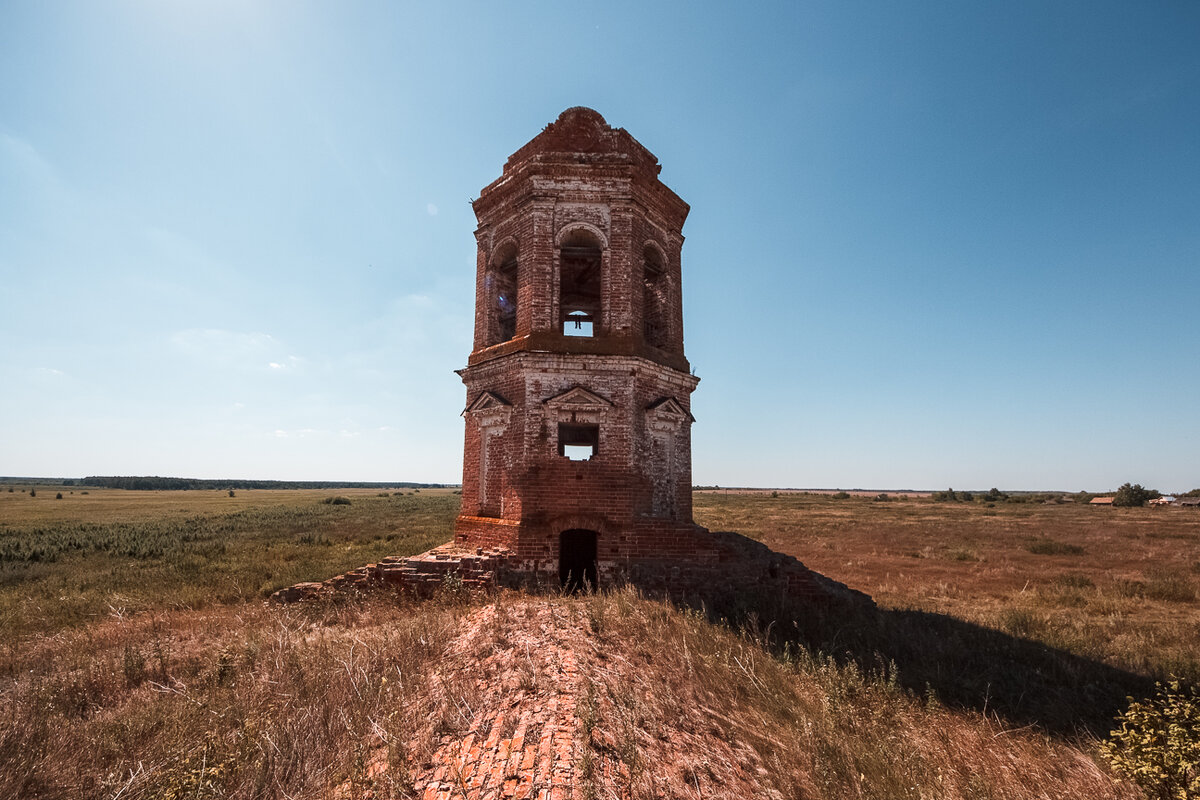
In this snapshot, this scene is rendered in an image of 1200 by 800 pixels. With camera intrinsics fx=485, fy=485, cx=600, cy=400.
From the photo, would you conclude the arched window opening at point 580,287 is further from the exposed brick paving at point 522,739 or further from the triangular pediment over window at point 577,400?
the exposed brick paving at point 522,739

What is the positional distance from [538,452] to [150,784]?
5747 mm

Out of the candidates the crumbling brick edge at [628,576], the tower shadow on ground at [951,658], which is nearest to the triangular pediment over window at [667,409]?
the crumbling brick edge at [628,576]

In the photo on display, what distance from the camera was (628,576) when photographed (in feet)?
26.1

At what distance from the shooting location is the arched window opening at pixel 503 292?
396 inches

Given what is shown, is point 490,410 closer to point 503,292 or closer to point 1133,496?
point 503,292

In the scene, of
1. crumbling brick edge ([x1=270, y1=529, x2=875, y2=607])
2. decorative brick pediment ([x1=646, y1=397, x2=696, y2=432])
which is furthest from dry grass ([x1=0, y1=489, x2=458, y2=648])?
decorative brick pediment ([x1=646, y1=397, x2=696, y2=432])

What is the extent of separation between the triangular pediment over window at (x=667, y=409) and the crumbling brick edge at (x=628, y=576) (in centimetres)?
218

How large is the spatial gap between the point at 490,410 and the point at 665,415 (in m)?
3.29

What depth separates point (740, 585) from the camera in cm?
818

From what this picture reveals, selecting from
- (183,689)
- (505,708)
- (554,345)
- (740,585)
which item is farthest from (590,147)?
(183,689)

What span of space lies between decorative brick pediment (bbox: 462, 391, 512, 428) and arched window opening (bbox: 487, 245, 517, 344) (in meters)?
1.44

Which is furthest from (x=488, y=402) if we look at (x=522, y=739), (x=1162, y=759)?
(x=1162, y=759)

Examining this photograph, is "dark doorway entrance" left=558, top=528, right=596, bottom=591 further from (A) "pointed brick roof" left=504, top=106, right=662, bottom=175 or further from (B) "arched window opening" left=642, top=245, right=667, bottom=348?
(A) "pointed brick roof" left=504, top=106, right=662, bottom=175

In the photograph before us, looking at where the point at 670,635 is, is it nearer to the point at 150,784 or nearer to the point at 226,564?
the point at 150,784
